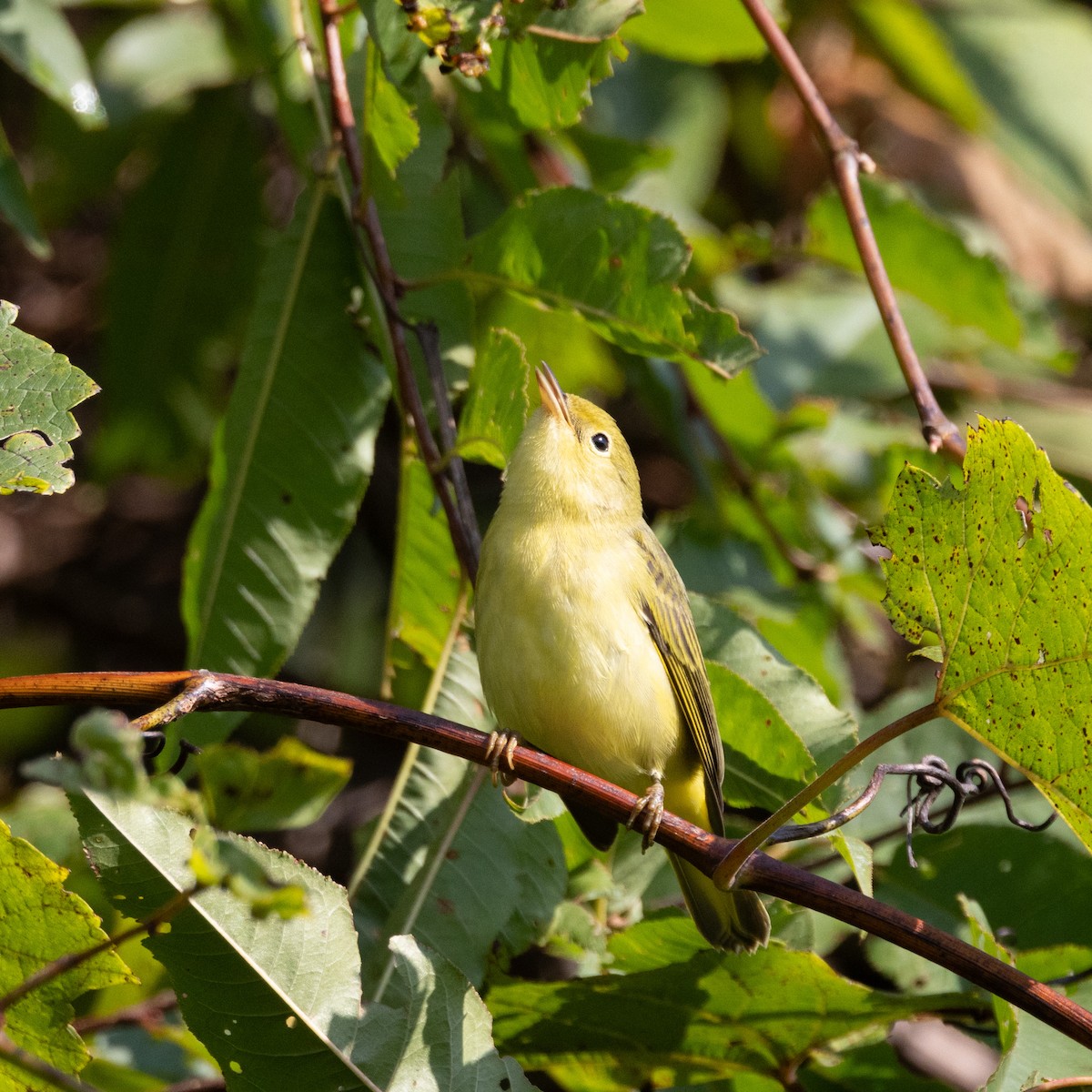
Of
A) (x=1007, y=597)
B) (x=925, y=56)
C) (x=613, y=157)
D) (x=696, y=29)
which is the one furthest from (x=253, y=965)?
(x=925, y=56)

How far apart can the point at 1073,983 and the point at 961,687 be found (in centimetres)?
88

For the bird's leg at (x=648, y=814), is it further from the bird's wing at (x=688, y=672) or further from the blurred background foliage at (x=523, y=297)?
the blurred background foliage at (x=523, y=297)

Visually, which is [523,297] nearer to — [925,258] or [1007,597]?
[1007,597]

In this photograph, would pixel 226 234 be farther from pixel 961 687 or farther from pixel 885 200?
pixel 961 687

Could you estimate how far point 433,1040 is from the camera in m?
2.03

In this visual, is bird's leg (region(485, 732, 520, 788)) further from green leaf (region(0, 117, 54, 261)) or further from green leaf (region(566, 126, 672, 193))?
green leaf (region(566, 126, 672, 193))

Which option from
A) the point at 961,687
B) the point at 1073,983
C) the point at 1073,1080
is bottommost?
the point at 1073,983

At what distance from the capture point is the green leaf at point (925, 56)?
5043 millimetres

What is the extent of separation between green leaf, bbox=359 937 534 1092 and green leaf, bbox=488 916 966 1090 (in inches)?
12.8

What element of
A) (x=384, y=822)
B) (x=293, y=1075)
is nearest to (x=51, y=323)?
(x=384, y=822)

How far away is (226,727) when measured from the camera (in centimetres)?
247

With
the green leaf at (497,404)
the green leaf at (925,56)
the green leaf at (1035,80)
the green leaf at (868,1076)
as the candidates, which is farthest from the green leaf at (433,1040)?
the green leaf at (925,56)

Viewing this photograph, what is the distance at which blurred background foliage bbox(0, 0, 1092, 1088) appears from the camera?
2744 mm

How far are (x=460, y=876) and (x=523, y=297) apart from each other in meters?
1.16
